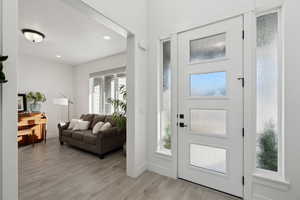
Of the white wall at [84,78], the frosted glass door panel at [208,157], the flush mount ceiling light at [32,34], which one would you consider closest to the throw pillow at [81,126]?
the white wall at [84,78]

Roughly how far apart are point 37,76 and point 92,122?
2.53 meters

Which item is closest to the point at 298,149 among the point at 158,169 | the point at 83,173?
the point at 158,169

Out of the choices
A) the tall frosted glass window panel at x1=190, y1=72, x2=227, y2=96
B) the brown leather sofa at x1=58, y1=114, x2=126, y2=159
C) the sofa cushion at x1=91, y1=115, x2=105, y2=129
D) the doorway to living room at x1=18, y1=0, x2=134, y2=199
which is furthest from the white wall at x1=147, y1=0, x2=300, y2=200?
the sofa cushion at x1=91, y1=115, x2=105, y2=129

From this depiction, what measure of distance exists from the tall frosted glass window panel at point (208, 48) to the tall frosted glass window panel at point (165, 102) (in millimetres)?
446

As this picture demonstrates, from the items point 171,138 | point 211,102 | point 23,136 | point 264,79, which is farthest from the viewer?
point 23,136

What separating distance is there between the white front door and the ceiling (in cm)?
191

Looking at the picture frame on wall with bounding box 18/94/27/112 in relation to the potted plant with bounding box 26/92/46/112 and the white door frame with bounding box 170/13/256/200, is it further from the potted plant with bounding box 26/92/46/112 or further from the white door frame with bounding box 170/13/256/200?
the white door frame with bounding box 170/13/256/200

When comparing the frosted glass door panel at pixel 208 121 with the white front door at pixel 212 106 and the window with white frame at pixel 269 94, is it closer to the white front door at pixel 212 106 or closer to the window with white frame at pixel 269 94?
the white front door at pixel 212 106

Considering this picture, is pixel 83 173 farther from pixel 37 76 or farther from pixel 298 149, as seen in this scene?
pixel 37 76

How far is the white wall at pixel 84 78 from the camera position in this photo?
15.7 ft

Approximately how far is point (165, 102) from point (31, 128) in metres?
4.04

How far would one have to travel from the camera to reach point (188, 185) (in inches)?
80.5

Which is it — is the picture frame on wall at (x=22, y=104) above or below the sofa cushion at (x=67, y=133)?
above

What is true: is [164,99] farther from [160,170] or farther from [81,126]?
[81,126]
